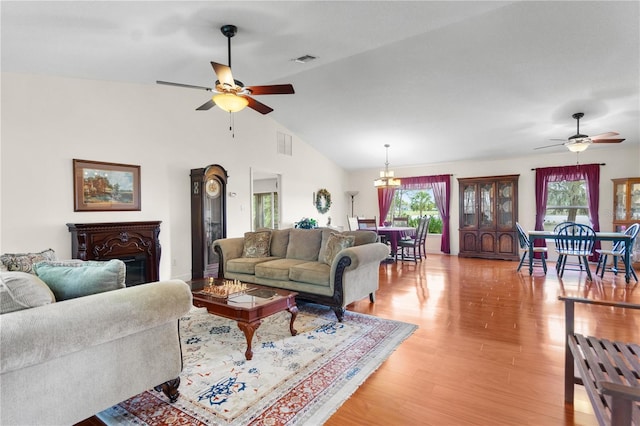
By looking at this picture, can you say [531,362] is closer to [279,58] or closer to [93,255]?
[279,58]

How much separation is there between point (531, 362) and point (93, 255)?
4.80 metres

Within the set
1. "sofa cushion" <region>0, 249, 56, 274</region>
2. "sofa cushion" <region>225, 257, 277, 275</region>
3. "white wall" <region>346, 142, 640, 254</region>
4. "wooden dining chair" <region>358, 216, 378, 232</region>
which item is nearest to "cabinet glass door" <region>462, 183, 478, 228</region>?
"white wall" <region>346, 142, 640, 254</region>

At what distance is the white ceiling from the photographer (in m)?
2.75

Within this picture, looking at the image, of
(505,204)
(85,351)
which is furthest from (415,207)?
(85,351)

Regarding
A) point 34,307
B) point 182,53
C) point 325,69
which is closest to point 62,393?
point 34,307

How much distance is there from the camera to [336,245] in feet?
12.0

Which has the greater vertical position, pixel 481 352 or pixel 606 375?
pixel 606 375

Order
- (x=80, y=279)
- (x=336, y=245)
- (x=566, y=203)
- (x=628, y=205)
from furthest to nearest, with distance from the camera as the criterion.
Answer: (x=566, y=203) < (x=628, y=205) < (x=336, y=245) < (x=80, y=279)

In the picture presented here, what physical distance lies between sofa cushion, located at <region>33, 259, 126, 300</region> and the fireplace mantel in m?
2.51

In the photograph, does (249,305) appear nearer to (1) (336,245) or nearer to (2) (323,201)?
(1) (336,245)

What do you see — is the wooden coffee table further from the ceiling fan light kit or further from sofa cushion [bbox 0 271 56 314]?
the ceiling fan light kit

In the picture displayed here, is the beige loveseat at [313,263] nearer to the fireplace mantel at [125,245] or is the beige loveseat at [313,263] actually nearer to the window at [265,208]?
the fireplace mantel at [125,245]

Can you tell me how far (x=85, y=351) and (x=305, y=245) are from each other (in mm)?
2887

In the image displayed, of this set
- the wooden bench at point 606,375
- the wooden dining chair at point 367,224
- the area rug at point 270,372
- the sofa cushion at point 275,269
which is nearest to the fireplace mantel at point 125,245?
the area rug at point 270,372
